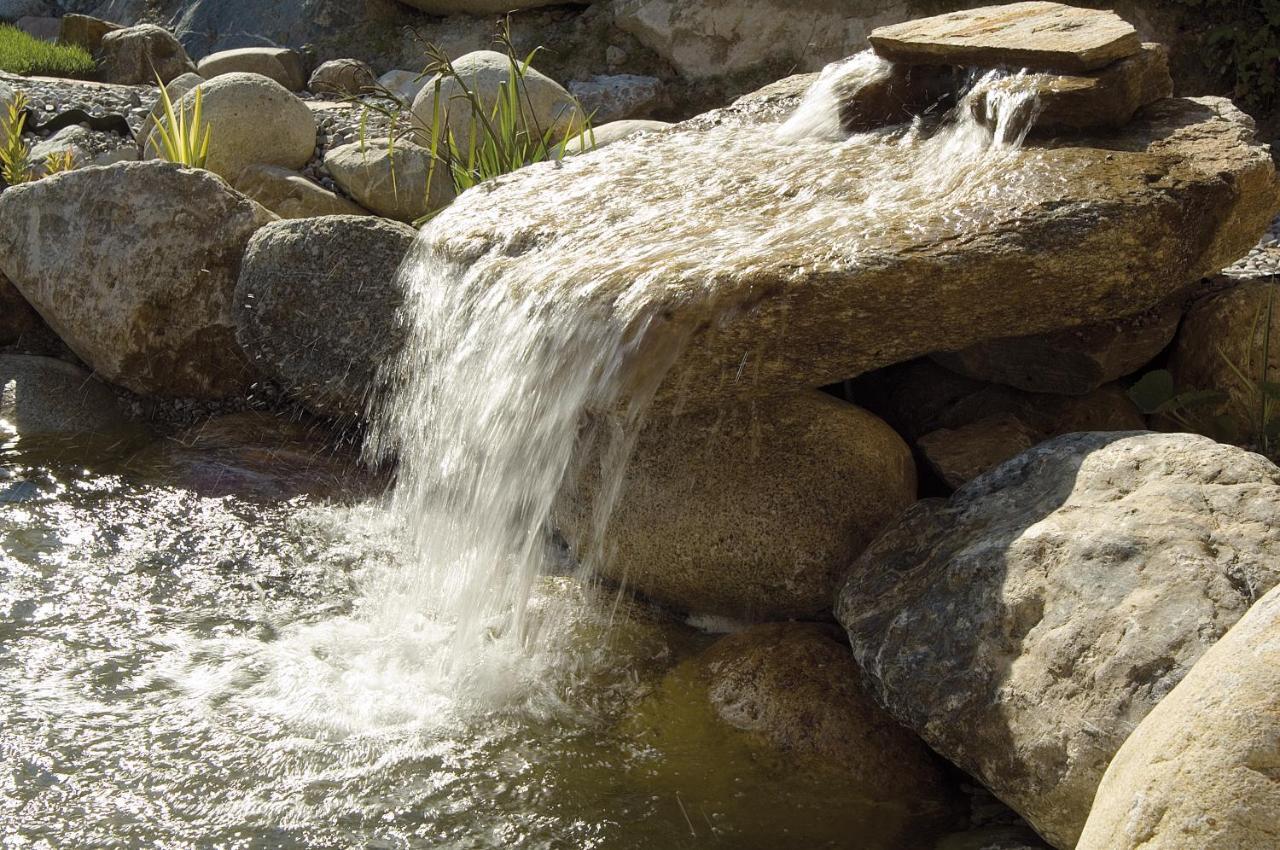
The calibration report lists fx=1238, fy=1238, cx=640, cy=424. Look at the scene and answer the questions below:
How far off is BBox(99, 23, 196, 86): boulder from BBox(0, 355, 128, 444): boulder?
543 centimetres

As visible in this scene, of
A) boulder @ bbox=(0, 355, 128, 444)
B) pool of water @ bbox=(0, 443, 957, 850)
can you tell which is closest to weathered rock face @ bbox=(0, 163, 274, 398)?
→ boulder @ bbox=(0, 355, 128, 444)

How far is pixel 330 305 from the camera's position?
5719mm

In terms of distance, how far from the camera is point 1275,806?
215 centimetres

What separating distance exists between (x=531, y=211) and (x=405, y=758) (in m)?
2.29

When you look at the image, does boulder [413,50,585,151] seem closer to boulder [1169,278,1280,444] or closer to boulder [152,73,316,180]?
boulder [152,73,316,180]

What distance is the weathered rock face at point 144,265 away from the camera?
20.0ft

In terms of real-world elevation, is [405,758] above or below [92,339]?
below

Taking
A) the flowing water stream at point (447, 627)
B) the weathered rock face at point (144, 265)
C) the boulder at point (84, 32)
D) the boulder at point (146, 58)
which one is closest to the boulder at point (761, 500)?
the flowing water stream at point (447, 627)

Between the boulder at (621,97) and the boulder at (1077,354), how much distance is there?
5.37m

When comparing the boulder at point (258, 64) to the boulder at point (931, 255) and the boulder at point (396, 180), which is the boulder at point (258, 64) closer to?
the boulder at point (396, 180)

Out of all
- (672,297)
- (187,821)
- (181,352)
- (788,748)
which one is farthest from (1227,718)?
(181,352)

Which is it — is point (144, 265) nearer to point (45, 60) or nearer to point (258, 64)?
point (258, 64)

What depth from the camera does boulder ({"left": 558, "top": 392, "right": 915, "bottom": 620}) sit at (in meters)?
4.17

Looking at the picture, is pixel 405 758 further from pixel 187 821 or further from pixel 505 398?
pixel 505 398
